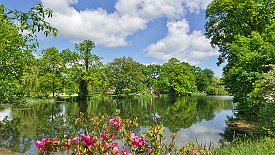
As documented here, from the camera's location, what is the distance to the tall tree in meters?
57.4

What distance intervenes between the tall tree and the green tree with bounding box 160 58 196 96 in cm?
3530

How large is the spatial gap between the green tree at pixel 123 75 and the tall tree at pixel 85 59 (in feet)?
41.5

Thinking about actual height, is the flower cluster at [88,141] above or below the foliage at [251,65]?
below

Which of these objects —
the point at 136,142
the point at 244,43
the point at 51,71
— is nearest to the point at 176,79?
the point at 51,71

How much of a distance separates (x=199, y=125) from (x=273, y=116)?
10706 mm

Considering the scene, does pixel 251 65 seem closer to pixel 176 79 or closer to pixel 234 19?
pixel 234 19

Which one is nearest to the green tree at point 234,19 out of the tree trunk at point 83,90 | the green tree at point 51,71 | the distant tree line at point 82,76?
the distant tree line at point 82,76

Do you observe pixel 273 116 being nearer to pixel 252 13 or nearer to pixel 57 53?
pixel 252 13

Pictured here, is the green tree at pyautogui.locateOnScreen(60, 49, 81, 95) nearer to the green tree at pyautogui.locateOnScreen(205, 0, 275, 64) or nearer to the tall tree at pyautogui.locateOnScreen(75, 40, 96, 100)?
the tall tree at pyautogui.locateOnScreen(75, 40, 96, 100)

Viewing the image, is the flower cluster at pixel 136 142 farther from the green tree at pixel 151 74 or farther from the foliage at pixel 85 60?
the green tree at pixel 151 74

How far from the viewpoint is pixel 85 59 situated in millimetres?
58188

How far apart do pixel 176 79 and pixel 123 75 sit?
22843 millimetres

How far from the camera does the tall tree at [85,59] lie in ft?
188

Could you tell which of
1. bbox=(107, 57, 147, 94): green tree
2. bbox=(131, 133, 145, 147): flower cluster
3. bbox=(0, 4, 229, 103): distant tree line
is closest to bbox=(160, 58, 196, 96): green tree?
bbox=(0, 4, 229, 103): distant tree line
